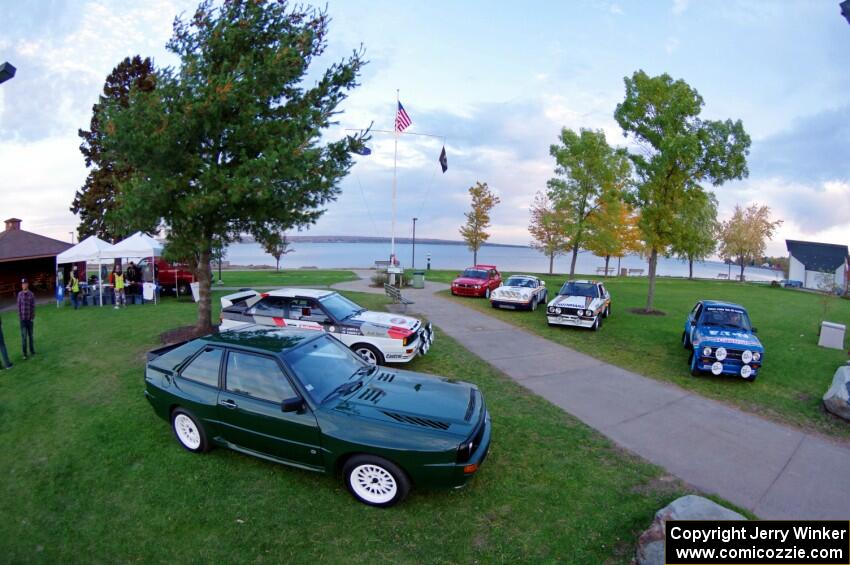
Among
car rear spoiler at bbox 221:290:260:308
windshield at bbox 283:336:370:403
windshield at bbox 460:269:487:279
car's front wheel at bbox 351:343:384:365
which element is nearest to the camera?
windshield at bbox 283:336:370:403

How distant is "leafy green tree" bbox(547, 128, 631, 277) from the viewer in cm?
2508

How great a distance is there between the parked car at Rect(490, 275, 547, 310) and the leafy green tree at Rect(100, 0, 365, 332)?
8.58 meters

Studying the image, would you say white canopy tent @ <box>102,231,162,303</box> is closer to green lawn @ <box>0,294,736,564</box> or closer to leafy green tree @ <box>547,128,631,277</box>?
green lawn @ <box>0,294,736,564</box>

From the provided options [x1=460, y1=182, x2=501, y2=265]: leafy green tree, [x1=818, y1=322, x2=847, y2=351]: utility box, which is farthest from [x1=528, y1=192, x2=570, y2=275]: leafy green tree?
[x1=818, y1=322, x2=847, y2=351]: utility box

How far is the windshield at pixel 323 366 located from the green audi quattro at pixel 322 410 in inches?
0.6

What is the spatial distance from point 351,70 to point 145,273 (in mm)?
15606

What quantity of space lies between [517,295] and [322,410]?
13.6 metres

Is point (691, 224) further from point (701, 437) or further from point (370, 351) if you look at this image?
point (370, 351)

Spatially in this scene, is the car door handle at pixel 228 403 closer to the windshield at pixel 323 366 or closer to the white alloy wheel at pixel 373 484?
the windshield at pixel 323 366

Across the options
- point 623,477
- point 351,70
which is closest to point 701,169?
point 351,70

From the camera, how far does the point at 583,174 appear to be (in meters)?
25.4

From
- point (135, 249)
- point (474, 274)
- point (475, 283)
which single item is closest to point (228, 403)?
point (135, 249)

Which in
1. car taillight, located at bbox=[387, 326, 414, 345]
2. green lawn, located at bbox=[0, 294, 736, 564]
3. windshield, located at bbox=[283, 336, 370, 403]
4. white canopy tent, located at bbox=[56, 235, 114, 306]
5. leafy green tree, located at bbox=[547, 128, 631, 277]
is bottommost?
green lawn, located at bbox=[0, 294, 736, 564]

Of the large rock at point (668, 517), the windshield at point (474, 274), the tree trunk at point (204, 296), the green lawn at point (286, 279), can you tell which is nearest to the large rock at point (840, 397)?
the large rock at point (668, 517)
